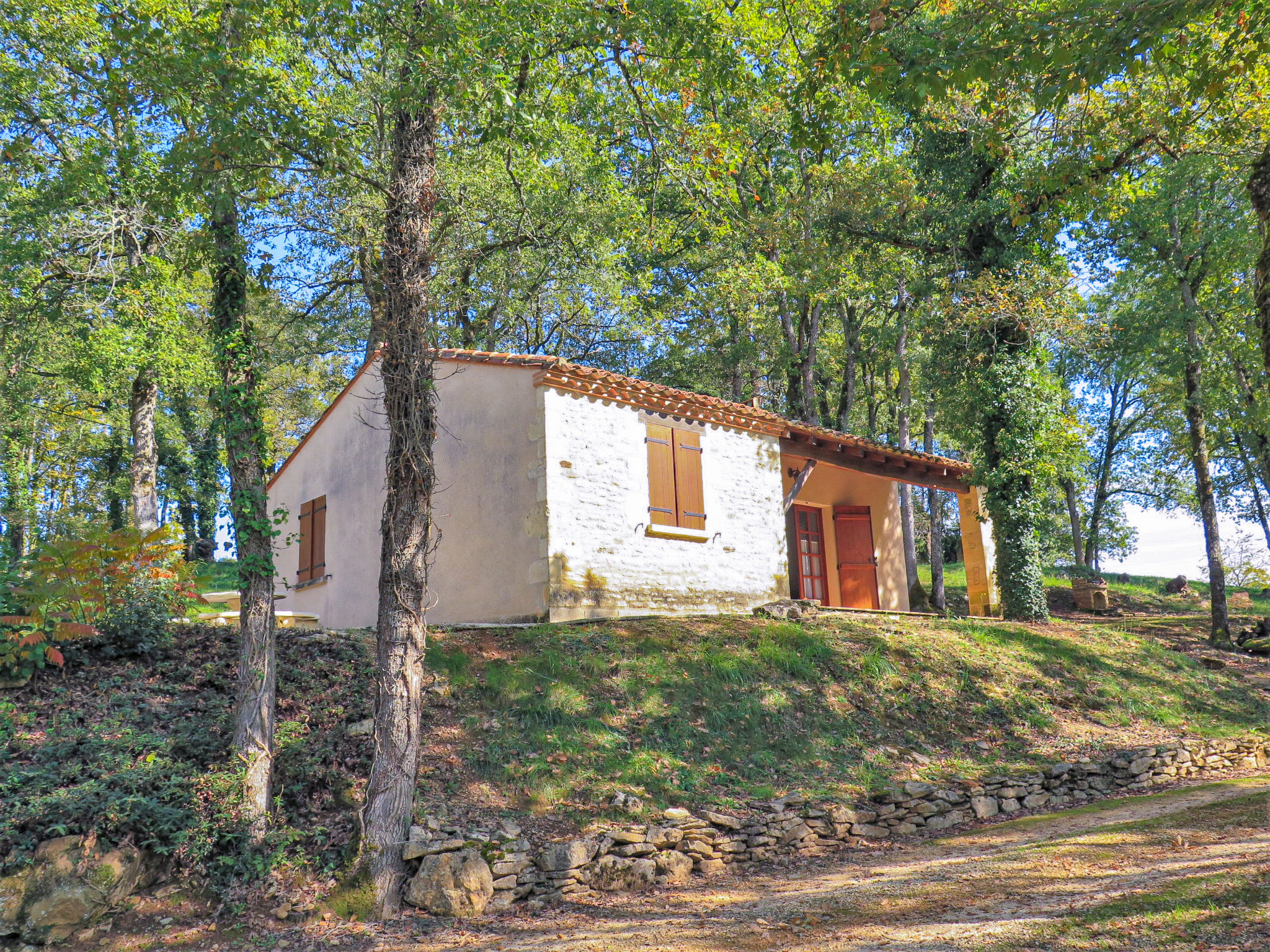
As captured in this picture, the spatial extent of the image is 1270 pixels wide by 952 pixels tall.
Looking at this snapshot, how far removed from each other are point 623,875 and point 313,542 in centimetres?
973

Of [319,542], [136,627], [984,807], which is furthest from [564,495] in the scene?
[984,807]

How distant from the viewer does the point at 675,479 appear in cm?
1191

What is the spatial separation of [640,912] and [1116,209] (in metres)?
9.18

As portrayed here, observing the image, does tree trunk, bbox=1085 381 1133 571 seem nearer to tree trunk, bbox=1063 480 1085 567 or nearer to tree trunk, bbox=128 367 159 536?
tree trunk, bbox=1063 480 1085 567

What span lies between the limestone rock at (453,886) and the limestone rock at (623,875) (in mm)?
830

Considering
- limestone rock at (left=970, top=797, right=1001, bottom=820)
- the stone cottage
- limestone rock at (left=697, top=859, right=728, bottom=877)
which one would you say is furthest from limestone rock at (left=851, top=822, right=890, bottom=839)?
the stone cottage

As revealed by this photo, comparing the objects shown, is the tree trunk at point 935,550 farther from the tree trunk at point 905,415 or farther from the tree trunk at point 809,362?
the tree trunk at point 809,362

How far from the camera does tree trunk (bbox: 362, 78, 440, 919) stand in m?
6.01

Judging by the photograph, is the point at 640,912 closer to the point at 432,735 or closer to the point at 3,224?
the point at 432,735

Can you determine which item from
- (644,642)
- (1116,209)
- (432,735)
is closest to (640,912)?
(432,735)

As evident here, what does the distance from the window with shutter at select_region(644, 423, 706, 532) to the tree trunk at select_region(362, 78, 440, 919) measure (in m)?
5.05

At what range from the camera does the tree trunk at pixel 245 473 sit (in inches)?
251

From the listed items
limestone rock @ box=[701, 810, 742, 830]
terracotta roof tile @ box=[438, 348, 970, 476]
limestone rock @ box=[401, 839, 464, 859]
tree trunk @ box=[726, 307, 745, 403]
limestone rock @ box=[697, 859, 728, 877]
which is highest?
tree trunk @ box=[726, 307, 745, 403]

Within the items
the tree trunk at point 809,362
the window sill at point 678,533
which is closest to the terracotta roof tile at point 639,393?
the window sill at point 678,533
